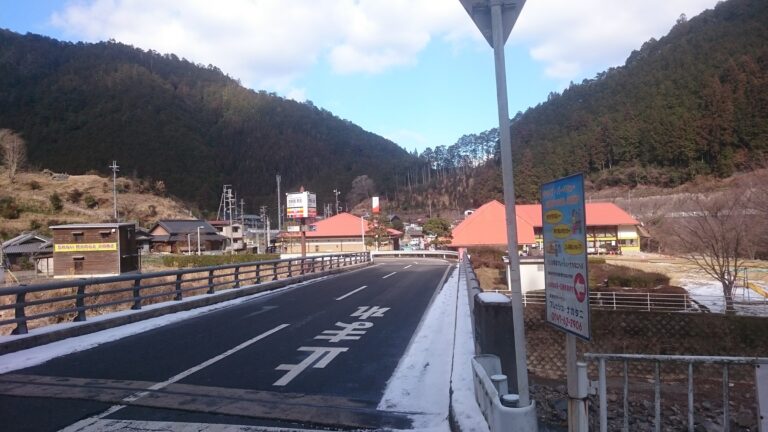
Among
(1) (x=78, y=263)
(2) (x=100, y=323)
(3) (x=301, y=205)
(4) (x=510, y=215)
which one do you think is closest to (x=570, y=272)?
(4) (x=510, y=215)

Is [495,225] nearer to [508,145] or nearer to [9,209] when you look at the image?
[508,145]

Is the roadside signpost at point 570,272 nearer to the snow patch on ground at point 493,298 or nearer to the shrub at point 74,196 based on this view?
the snow patch on ground at point 493,298

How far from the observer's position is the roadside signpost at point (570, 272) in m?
2.89

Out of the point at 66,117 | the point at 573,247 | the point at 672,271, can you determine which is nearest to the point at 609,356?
the point at 573,247

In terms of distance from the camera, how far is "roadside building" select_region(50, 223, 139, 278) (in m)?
41.5

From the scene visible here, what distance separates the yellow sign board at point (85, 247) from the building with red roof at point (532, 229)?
34.2 meters

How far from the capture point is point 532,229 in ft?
175

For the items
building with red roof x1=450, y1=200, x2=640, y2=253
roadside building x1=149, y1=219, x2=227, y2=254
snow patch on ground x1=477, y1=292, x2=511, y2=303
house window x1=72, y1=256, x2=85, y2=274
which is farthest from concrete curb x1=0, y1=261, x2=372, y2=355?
roadside building x1=149, y1=219, x2=227, y2=254

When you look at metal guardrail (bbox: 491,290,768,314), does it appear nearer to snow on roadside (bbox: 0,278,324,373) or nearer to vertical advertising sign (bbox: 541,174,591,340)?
snow on roadside (bbox: 0,278,324,373)

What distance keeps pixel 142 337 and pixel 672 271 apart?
134ft

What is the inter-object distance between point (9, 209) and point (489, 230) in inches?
2261

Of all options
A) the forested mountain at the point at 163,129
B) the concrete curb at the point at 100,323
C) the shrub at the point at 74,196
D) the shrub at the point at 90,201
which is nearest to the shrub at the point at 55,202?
the shrub at the point at 74,196

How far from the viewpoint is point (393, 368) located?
7207mm

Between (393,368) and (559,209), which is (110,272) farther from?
(559,209)
